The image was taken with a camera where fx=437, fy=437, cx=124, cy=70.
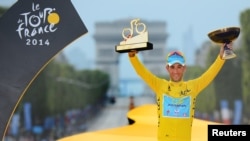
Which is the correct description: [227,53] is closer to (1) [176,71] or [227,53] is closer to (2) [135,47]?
(1) [176,71]

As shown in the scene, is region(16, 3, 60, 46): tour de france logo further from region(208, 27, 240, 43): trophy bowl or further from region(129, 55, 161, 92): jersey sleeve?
region(208, 27, 240, 43): trophy bowl

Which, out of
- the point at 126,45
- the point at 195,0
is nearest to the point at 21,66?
the point at 126,45

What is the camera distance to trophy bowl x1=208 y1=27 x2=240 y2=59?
11.3ft

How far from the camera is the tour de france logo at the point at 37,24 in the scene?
492 cm

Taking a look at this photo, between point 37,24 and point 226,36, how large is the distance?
7.78 feet

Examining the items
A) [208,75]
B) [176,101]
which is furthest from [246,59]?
[176,101]

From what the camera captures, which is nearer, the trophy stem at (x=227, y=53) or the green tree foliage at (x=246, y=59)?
the trophy stem at (x=227, y=53)

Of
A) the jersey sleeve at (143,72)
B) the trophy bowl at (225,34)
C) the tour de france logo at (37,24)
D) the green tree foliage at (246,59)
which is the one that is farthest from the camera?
the green tree foliage at (246,59)

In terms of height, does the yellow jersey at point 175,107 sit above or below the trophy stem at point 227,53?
below

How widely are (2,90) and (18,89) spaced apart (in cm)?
18

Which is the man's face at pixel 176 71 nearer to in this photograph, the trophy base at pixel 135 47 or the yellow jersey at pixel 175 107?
the yellow jersey at pixel 175 107

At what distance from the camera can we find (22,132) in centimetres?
894

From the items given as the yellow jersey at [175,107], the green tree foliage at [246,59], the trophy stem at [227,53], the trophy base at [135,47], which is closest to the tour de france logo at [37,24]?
the trophy base at [135,47]

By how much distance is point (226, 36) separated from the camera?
11.4ft
